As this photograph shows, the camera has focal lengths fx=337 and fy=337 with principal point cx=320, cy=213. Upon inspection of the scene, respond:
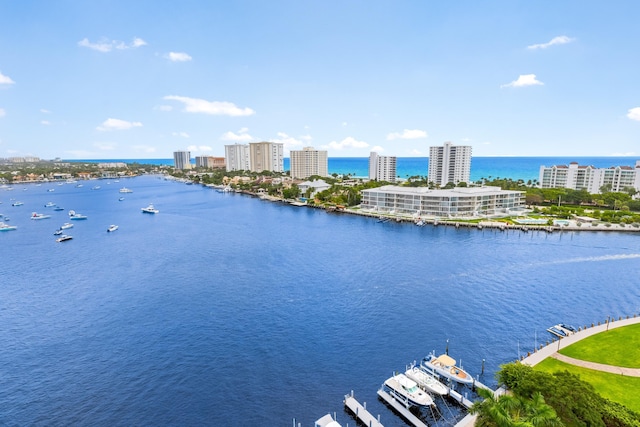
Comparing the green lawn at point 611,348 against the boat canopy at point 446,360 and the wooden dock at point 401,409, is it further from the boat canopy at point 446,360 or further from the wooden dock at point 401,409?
the wooden dock at point 401,409

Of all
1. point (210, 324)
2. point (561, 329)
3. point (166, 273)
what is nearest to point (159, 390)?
point (210, 324)

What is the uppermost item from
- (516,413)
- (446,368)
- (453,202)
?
(453,202)

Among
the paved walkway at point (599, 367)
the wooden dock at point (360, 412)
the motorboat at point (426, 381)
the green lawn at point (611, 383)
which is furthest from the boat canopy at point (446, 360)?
the paved walkway at point (599, 367)

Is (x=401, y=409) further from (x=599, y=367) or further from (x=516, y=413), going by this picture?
(x=599, y=367)

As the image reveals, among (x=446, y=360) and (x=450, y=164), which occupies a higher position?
(x=450, y=164)

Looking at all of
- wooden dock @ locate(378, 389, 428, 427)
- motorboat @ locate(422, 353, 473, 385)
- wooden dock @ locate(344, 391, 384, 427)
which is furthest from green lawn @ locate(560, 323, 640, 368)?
wooden dock @ locate(344, 391, 384, 427)

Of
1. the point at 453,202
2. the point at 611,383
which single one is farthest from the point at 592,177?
the point at 611,383

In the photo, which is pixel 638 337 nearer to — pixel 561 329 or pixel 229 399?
pixel 561 329
